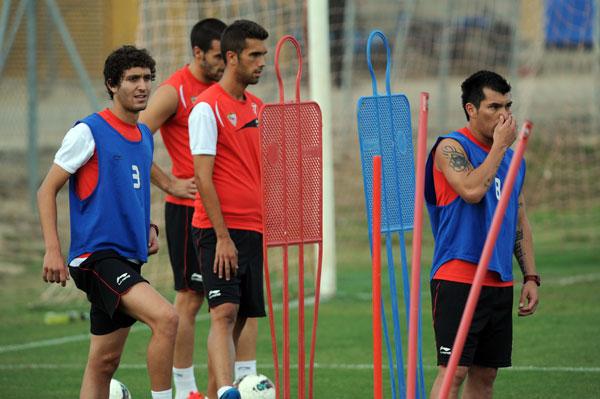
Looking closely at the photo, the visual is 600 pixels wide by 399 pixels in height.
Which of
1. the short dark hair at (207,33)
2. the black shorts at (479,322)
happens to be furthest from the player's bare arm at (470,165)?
the short dark hair at (207,33)

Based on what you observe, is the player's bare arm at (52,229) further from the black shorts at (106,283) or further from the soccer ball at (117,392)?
the soccer ball at (117,392)

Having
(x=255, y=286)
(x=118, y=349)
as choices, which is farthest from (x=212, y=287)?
(x=118, y=349)

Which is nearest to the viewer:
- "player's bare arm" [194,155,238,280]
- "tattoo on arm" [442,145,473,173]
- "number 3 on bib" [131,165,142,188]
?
"tattoo on arm" [442,145,473,173]

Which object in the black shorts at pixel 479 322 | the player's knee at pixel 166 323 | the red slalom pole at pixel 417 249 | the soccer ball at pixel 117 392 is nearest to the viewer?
the red slalom pole at pixel 417 249

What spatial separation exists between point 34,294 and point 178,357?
595 centimetres

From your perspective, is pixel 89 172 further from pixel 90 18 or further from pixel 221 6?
pixel 90 18

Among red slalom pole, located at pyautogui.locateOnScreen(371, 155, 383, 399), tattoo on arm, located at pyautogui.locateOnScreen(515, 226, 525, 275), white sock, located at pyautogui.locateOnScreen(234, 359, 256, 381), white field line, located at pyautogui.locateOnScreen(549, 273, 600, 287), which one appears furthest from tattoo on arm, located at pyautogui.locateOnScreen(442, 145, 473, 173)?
white field line, located at pyautogui.locateOnScreen(549, 273, 600, 287)

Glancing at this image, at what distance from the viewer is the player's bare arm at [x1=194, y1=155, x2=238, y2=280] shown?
24.1 feet

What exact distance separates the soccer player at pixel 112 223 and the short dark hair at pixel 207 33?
1.31 m

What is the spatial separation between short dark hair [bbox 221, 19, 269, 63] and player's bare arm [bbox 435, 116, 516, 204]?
5.34 feet

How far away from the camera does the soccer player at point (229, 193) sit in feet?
24.2

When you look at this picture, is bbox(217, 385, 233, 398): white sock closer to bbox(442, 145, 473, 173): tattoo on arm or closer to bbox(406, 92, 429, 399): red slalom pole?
bbox(442, 145, 473, 173): tattoo on arm

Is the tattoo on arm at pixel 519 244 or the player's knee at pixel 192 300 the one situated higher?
the tattoo on arm at pixel 519 244

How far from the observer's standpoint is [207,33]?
27.1 ft
